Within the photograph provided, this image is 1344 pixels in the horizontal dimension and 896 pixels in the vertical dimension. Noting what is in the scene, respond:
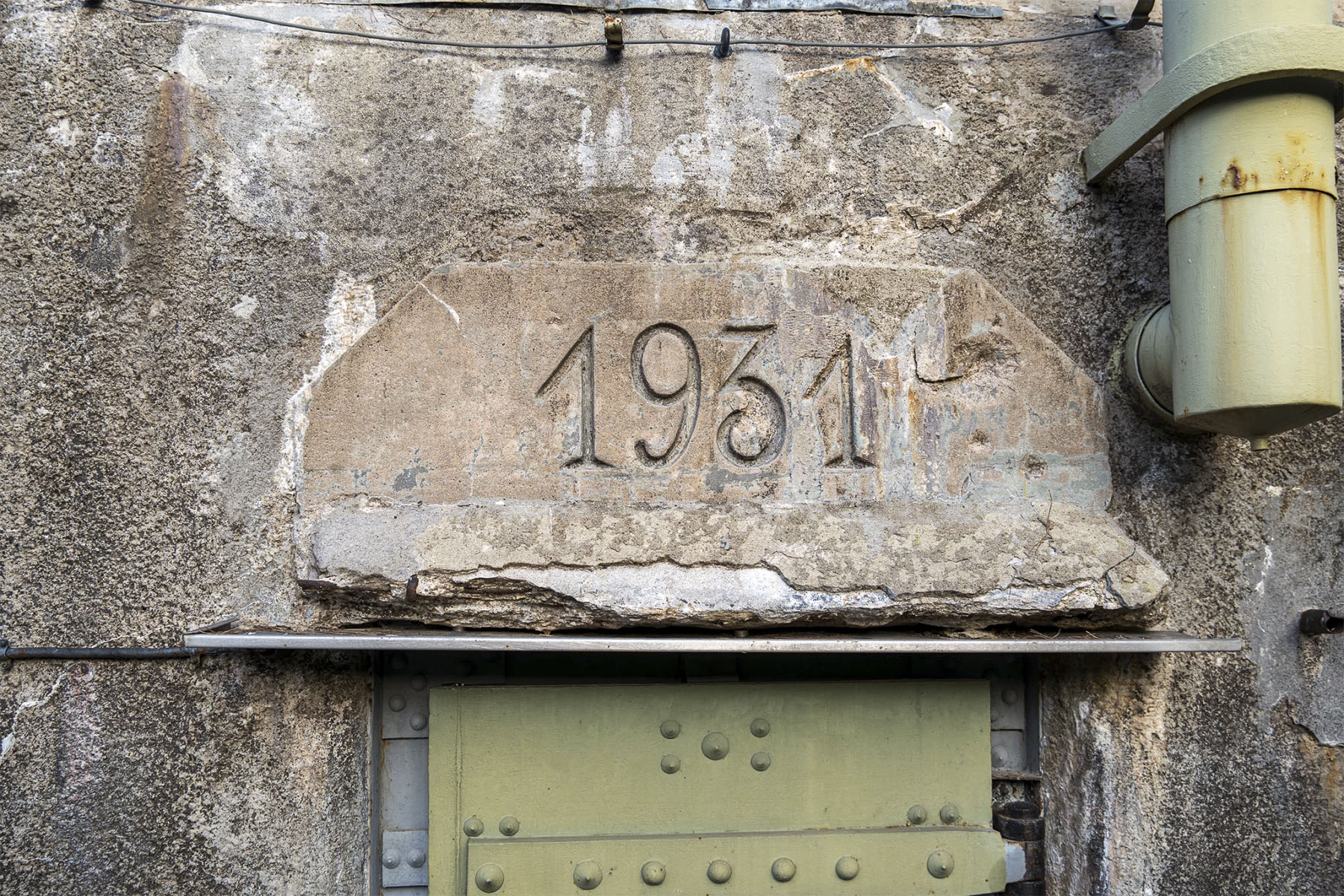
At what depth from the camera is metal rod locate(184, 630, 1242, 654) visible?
1.59m

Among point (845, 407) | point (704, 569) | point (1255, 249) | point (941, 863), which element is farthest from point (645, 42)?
point (941, 863)

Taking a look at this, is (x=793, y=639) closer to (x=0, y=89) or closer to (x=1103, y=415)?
(x=1103, y=415)

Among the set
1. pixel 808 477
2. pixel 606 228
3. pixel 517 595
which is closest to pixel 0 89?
pixel 606 228

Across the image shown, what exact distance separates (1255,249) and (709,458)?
1.08 meters

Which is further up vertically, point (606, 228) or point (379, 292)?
point (606, 228)

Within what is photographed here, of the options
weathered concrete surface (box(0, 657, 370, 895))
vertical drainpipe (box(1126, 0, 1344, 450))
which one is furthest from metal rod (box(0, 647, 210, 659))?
vertical drainpipe (box(1126, 0, 1344, 450))

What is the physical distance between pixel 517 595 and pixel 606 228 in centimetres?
81

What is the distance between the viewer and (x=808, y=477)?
5.83ft

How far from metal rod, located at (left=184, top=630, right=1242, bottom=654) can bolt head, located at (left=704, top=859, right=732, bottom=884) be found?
48cm

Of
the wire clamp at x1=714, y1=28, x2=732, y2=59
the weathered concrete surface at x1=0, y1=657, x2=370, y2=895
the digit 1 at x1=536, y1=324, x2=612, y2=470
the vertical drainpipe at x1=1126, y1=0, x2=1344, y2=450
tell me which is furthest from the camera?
Answer: the wire clamp at x1=714, y1=28, x2=732, y2=59

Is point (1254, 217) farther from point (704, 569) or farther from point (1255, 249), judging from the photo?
point (704, 569)

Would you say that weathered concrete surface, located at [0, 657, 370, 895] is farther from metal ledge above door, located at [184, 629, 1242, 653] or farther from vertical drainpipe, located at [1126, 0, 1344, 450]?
vertical drainpipe, located at [1126, 0, 1344, 450]

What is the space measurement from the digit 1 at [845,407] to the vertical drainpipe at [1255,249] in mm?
611

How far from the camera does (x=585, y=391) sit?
5.88ft
